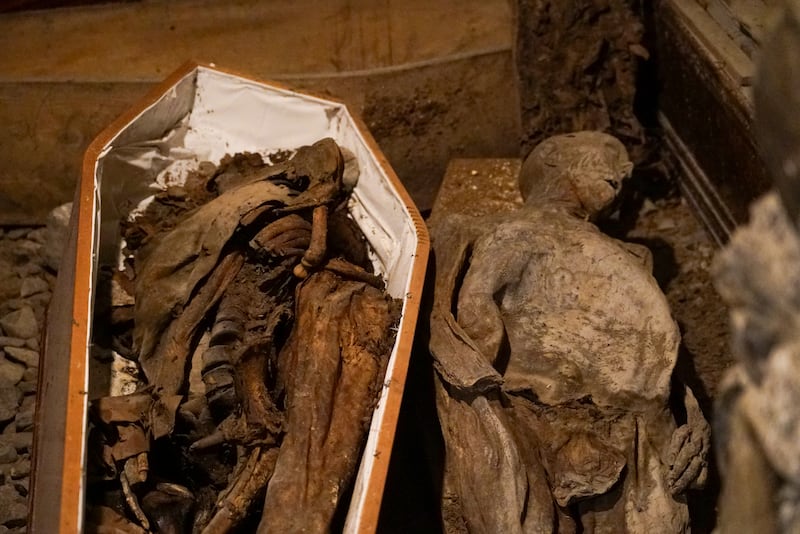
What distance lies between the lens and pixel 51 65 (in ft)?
11.8

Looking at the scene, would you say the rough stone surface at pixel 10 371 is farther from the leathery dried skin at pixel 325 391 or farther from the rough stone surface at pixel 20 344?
the leathery dried skin at pixel 325 391

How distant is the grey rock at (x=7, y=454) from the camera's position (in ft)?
9.86

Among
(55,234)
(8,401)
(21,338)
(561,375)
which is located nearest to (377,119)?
(55,234)

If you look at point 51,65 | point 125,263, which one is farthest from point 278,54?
point 125,263

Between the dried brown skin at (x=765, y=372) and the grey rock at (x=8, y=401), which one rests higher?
the grey rock at (x=8, y=401)

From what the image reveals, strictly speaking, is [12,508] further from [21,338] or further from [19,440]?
[21,338]

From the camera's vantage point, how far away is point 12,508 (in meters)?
2.85

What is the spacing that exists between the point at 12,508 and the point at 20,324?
0.78 m

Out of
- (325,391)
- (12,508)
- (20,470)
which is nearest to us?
(325,391)

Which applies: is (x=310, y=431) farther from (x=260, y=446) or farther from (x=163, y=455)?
(x=163, y=455)

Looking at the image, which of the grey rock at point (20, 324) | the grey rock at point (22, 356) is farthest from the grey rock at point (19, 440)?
the grey rock at point (20, 324)

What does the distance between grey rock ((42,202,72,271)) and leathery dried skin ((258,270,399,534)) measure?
4.17 feet

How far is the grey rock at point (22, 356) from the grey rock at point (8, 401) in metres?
0.12

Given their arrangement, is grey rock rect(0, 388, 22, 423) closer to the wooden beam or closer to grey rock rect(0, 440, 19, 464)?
grey rock rect(0, 440, 19, 464)
